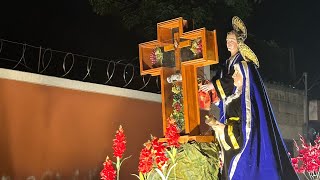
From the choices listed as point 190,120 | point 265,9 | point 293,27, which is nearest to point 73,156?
point 190,120

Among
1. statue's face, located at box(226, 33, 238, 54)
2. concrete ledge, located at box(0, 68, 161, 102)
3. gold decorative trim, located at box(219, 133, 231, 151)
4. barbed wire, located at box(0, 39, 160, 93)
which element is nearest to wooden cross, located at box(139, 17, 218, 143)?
statue's face, located at box(226, 33, 238, 54)

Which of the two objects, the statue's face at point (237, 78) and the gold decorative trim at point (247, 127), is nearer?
the gold decorative trim at point (247, 127)

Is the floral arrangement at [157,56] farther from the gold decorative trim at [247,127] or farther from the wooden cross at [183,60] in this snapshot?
the gold decorative trim at [247,127]

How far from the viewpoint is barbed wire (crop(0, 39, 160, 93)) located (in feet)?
18.4

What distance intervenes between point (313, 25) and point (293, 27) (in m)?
0.69

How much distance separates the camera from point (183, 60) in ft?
15.8

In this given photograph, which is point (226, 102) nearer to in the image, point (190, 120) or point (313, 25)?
point (190, 120)

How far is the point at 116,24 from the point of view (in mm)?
8172

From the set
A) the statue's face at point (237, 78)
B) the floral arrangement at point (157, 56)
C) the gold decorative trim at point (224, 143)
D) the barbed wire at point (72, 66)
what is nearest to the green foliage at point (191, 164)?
the gold decorative trim at point (224, 143)

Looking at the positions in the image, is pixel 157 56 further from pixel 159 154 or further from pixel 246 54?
pixel 159 154

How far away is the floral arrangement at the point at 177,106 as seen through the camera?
4809 mm

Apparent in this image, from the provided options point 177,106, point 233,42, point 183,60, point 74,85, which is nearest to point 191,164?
point 177,106

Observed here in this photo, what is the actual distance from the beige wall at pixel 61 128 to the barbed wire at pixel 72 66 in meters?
0.29

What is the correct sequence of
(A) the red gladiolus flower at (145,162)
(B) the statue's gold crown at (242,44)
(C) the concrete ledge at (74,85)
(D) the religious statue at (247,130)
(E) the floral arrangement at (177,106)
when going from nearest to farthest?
(A) the red gladiolus flower at (145,162) < (D) the religious statue at (247,130) < (B) the statue's gold crown at (242,44) < (E) the floral arrangement at (177,106) < (C) the concrete ledge at (74,85)
